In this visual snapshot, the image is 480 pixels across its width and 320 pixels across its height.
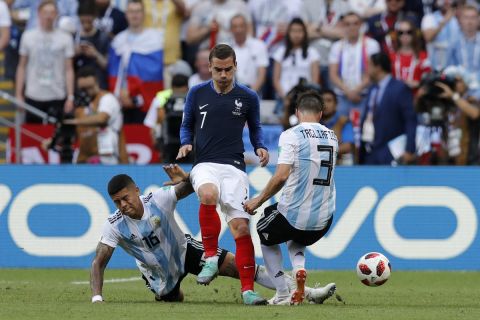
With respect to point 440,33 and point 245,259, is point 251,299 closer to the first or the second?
point 245,259

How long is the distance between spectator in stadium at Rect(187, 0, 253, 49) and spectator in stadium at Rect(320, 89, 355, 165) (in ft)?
8.96

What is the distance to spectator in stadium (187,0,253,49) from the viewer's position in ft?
62.6

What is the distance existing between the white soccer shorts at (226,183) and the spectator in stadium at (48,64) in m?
8.23

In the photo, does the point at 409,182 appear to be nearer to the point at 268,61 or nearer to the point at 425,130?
the point at 425,130

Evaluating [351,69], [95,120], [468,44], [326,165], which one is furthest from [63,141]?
[326,165]

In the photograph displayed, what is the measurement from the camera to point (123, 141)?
18.1 m

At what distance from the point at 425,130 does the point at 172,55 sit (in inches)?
170

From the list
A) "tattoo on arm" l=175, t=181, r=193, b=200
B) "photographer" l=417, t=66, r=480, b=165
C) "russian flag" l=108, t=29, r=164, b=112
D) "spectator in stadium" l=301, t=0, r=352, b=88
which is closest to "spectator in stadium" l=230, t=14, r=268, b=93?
"spectator in stadium" l=301, t=0, r=352, b=88

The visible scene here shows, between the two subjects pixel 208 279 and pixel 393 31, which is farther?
pixel 393 31

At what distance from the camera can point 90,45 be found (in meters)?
19.2

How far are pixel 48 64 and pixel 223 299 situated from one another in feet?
26.8

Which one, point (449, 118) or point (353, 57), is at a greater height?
point (353, 57)

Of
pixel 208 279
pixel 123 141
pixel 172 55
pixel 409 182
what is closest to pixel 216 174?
pixel 208 279

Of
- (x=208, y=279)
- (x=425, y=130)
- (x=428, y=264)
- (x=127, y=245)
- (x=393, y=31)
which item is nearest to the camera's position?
(x=208, y=279)
